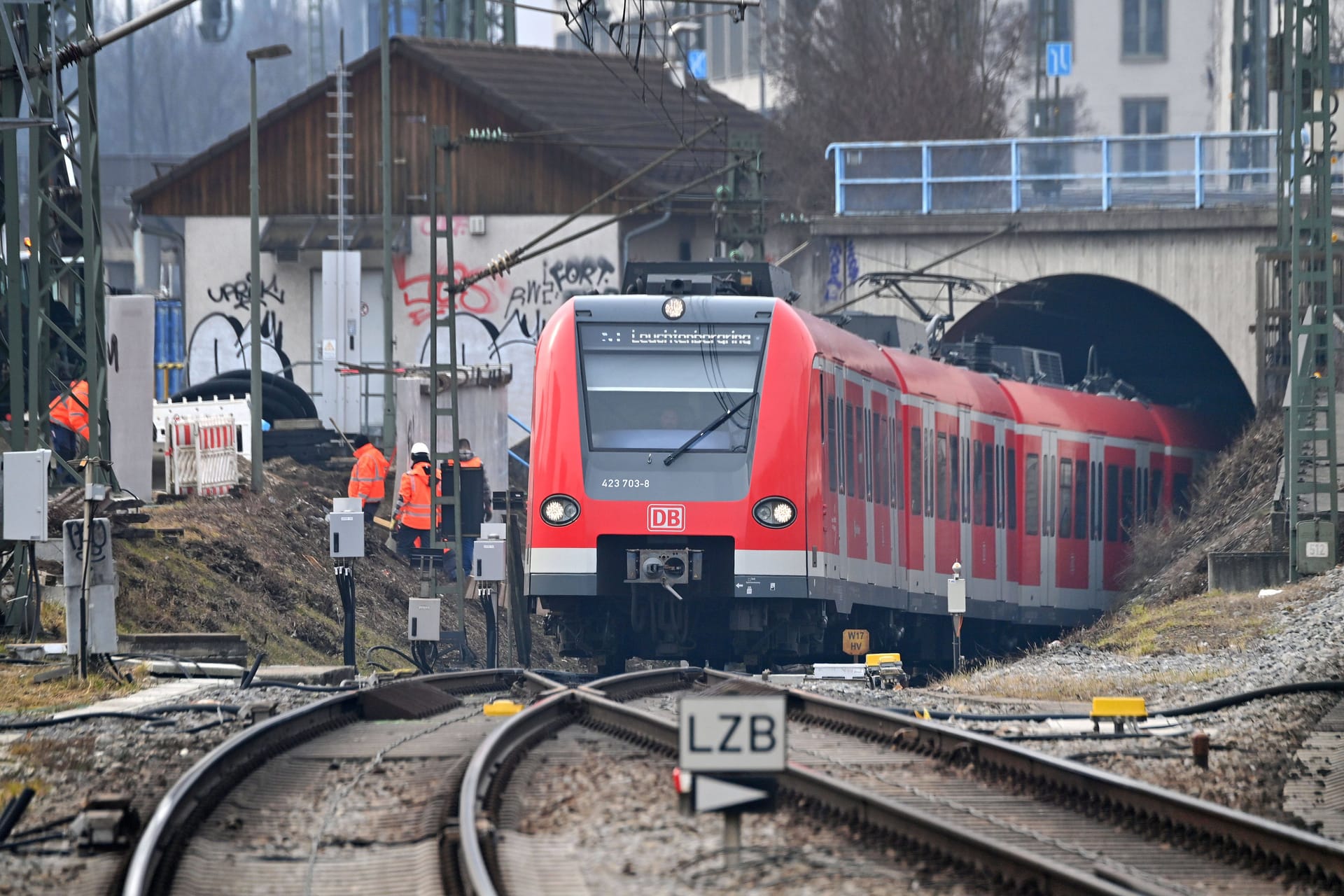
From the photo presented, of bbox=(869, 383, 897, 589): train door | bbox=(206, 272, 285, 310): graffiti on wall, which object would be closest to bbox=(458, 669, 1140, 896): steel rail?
bbox=(869, 383, 897, 589): train door

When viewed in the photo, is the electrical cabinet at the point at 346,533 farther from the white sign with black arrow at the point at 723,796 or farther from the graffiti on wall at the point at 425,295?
the graffiti on wall at the point at 425,295

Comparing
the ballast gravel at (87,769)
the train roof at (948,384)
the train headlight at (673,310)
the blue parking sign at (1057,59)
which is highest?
the blue parking sign at (1057,59)

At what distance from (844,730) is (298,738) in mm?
2920

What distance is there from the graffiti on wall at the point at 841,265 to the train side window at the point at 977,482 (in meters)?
11.6

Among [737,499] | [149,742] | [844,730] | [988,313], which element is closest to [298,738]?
[149,742]

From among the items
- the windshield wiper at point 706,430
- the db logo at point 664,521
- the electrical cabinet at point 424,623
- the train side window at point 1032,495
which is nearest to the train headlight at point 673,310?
the windshield wiper at point 706,430

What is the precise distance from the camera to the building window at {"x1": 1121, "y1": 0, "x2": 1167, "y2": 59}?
74.5m

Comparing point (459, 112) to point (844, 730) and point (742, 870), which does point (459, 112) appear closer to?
point (844, 730)

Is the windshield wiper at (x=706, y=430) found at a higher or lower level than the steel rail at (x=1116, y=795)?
higher

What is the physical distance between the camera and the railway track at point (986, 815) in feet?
25.2

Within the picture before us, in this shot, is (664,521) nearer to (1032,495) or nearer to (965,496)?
(965,496)

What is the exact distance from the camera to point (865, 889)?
743 centimetres

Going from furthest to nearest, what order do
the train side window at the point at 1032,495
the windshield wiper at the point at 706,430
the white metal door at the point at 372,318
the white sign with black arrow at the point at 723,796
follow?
the white metal door at the point at 372,318 < the train side window at the point at 1032,495 < the windshield wiper at the point at 706,430 < the white sign with black arrow at the point at 723,796

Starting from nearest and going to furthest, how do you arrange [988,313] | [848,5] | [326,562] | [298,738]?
[298,738], [326,562], [988,313], [848,5]
